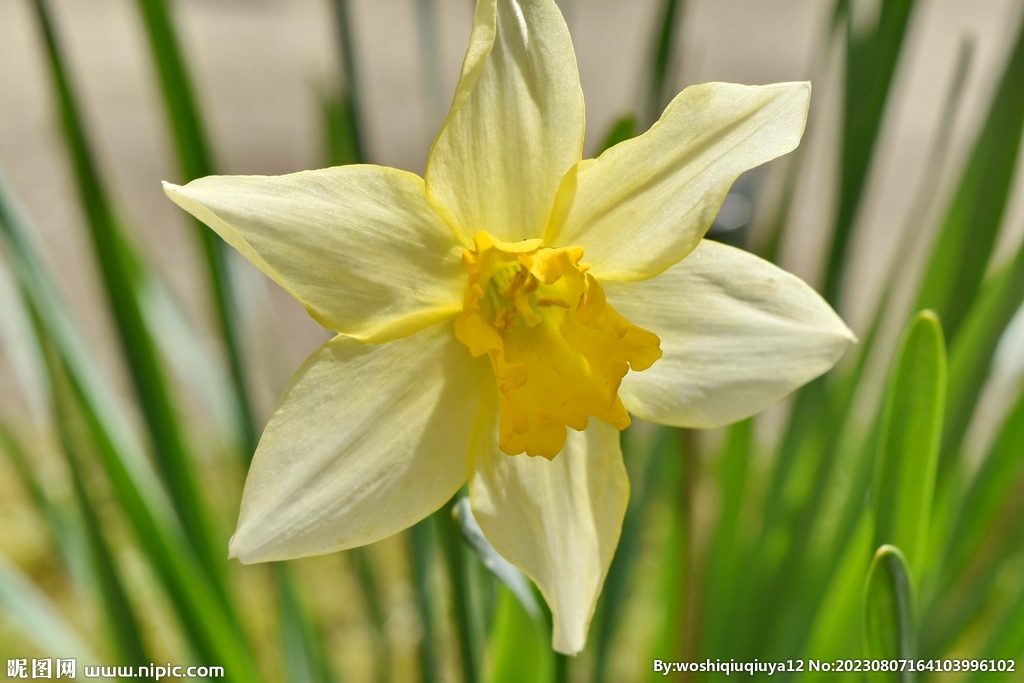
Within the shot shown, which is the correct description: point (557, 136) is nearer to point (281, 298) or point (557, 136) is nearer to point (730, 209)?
point (730, 209)

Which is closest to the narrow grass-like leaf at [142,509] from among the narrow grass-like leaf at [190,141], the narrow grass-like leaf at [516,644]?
the narrow grass-like leaf at [190,141]

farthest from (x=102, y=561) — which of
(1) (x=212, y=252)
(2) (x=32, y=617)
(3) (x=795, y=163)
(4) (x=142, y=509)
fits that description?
(3) (x=795, y=163)

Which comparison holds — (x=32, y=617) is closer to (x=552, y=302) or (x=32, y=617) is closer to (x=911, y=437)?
(x=552, y=302)

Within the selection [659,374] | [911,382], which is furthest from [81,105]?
[911,382]

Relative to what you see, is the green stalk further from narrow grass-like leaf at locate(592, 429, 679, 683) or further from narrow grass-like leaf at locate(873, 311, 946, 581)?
narrow grass-like leaf at locate(873, 311, 946, 581)

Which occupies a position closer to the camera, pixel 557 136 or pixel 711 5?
pixel 557 136

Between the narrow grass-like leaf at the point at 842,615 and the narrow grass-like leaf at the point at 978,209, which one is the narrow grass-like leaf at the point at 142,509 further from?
the narrow grass-like leaf at the point at 978,209
